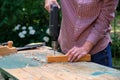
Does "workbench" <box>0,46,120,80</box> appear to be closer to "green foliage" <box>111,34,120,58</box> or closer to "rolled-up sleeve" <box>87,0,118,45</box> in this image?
"rolled-up sleeve" <box>87,0,118,45</box>

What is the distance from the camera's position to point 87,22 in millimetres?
3809

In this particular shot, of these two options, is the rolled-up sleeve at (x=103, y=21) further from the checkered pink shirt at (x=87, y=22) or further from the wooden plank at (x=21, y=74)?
the wooden plank at (x=21, y=74)

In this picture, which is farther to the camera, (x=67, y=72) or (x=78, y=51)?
(x=78, y=51)

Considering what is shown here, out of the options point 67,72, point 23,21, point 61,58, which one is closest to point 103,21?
point 61,58

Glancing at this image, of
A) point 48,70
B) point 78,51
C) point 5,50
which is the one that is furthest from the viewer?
point 5,50

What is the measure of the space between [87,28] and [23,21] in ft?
14.4

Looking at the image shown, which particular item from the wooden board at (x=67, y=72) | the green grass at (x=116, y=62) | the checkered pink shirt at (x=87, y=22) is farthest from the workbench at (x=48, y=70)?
the green grass at (x=116, y=62)

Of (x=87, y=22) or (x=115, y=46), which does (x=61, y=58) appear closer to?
(x=87, y=22)

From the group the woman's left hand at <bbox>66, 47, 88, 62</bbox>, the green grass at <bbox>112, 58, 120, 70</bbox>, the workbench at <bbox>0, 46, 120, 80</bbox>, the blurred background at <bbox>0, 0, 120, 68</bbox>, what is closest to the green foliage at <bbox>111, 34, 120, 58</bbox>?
the green grass at <bbox>112, 58, 120, 70</bbox>

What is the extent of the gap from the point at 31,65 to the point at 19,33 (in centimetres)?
435

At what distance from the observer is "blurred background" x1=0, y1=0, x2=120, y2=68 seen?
788 centimetres

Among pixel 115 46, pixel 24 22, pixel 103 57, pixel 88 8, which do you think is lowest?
pixel 115 46

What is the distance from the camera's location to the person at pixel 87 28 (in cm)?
371

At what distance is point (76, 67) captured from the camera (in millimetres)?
3562
